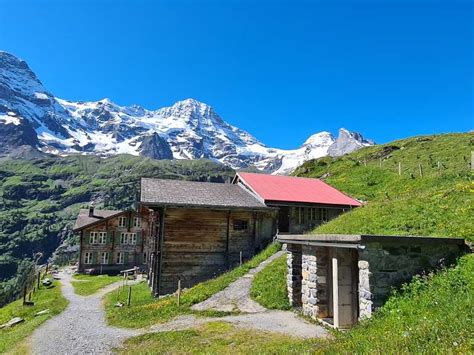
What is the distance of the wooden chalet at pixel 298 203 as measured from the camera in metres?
33.3

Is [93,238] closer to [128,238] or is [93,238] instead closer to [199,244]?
[128,238]

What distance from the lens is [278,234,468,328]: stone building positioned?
12094mm

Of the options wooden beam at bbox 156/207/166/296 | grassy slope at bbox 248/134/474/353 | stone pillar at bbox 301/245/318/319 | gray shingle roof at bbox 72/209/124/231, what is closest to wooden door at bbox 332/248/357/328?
stone pillar at bbox 301/245/318/319

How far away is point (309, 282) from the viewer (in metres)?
15.6

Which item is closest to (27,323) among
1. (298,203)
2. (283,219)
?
(283,219)

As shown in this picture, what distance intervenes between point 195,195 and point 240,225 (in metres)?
4.52

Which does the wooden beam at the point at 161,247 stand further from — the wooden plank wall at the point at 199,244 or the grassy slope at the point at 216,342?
the grassy slope at the point at 216,342

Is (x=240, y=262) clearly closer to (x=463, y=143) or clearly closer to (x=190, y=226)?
(x=190, y=226)

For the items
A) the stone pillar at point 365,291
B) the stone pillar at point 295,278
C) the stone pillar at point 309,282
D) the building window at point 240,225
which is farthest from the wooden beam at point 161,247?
the stone pillar at point 365,291

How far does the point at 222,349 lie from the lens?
39.0ft

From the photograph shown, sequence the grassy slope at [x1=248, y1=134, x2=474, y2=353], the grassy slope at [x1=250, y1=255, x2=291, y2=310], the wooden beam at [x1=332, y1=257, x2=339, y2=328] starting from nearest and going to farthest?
the grassy slope at [x1=248, y1=134, x2=474, y2=353] → the wooden beam at [x1=332, y1=257, x2=339, y2=328] → the grassy slope at [x1=250, y1=255, x2=291, y2=310]

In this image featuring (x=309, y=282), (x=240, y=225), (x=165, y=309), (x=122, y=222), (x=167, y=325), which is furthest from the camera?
(x=122, y=222)

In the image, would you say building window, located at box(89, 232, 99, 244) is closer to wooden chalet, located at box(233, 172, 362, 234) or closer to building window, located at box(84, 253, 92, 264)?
building window, located at box(84, 253, 92, 264)

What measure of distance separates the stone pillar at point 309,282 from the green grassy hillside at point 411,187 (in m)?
5.03
